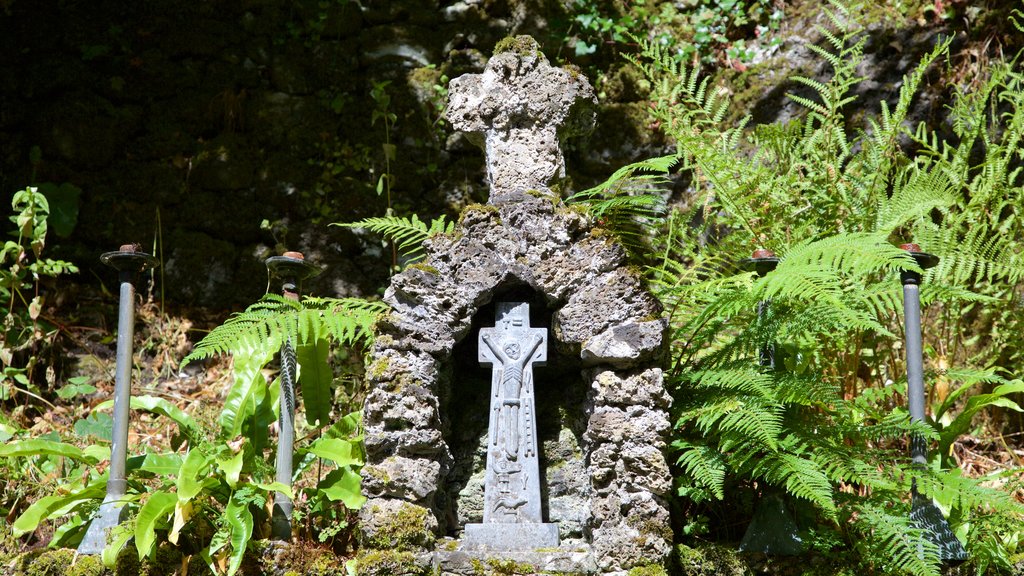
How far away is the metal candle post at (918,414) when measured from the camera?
3338mm

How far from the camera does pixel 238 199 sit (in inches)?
257

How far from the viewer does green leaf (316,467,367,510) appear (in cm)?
350

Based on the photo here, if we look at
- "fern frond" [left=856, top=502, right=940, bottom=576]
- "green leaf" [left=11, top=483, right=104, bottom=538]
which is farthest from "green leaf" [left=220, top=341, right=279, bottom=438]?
"fern frond" [left=856, top=502, right=940, bottom=576]

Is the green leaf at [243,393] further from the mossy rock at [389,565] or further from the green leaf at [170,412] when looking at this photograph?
the mossy rock at [389,565]

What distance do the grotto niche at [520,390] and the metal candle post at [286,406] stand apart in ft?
1.46

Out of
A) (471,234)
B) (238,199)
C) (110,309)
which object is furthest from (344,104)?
(471,234)

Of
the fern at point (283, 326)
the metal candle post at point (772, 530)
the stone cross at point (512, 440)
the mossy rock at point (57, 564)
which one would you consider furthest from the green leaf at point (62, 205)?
the metal candle post at point (772, 530)

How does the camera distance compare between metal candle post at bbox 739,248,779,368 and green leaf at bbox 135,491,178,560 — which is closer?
green leaf at bbox 135,491,178,560

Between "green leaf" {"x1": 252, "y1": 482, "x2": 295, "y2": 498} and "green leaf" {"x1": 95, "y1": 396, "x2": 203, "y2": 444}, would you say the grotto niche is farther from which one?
"green leaf" {"x1": 95, "y1": 396, "x2": 203, "y2": 444}

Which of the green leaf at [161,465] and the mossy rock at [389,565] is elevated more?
the green leaf at [161,465]

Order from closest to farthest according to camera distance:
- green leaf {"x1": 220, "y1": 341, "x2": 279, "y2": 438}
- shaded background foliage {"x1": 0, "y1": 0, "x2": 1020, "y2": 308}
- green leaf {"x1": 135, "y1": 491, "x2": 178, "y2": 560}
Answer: green leaf {"x1": 135, "y1": 491, "x2": 178, "y2": 560} → green leaf {"x1": 220, "y1": 341, "x2": 279, "y2": 438} → shaded background foliage {"x1": 0, "y1": 0, "x2": 1020, "y2": 308}

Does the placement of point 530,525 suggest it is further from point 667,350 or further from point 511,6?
point 511,6

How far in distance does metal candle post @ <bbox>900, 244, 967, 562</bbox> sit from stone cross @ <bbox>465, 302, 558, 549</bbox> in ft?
4.66

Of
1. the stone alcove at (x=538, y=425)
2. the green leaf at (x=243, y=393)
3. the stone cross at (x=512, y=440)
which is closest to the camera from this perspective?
the stone cross at (x=512, y=440)
